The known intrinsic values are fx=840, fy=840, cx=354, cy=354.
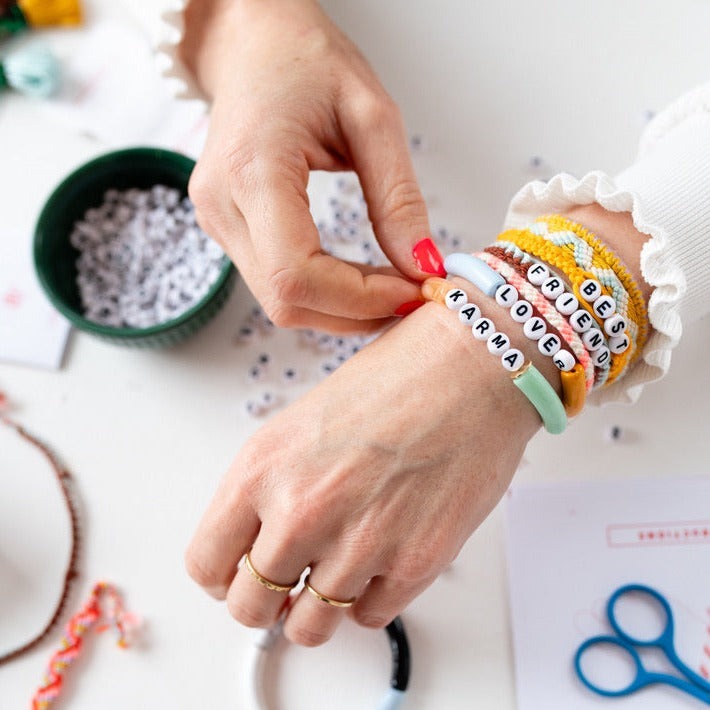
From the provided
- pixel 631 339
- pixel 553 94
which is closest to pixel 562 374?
pixel 631 339

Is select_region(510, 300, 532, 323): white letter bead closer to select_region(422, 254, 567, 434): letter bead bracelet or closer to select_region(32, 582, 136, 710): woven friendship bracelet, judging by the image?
select_region(422, 254, 567, 434): letter bead bracelet

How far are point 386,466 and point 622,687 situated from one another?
1.20 feet

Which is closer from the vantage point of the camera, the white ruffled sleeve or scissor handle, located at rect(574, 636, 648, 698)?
the white ruffled sleeve

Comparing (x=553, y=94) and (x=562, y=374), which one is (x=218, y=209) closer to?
(x=562, y=374)

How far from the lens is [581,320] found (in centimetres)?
66

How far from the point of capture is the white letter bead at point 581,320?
656 mm

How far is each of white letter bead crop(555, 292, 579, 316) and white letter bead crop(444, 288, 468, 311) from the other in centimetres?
8

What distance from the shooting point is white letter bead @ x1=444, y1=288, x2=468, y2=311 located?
69 centimetres

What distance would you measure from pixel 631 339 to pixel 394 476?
0.75 feet

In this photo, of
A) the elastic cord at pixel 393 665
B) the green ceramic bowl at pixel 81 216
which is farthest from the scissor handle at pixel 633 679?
the green ceramic bowl at pixel 81 216

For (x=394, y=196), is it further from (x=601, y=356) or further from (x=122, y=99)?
(x=122, y=99)

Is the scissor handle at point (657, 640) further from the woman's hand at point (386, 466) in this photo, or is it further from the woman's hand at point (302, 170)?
the woman's hand at point (302, 170)

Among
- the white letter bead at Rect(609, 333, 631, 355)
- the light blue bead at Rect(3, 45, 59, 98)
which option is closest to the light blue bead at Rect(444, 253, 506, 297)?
the white letter bead at Rect(609, 333, 631, 355)

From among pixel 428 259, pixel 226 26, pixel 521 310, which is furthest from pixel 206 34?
pixel 521 310
